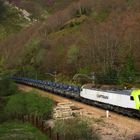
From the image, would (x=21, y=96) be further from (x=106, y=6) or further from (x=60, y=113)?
(x=106, y=6)

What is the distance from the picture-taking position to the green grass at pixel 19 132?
125 ft

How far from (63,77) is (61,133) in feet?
215

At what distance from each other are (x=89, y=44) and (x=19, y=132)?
55.8 meters

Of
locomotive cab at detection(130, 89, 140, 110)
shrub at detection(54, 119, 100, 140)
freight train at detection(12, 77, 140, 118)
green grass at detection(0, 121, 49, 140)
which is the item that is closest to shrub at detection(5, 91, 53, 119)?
green grass at detection(0, 121, 49, 140)

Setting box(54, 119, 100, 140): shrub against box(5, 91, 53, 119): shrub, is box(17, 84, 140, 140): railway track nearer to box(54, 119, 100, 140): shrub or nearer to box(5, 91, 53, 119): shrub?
box(54, 119, 100, 140): shrub

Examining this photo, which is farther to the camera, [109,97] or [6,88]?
[6,88]

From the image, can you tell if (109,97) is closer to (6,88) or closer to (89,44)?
(6,88)

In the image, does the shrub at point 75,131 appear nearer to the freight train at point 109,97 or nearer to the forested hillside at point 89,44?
the freight train at point 109,97

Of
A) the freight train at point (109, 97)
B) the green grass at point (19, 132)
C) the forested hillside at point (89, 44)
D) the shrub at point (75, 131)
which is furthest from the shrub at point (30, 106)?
the forested hillside at point (89, 44)

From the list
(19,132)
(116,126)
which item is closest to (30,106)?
(19,132)

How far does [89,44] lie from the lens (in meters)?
95.2

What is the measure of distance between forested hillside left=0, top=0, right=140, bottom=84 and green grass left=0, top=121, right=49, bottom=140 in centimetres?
2656

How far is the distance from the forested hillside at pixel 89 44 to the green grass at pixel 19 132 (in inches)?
1046

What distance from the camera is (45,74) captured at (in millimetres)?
111500
